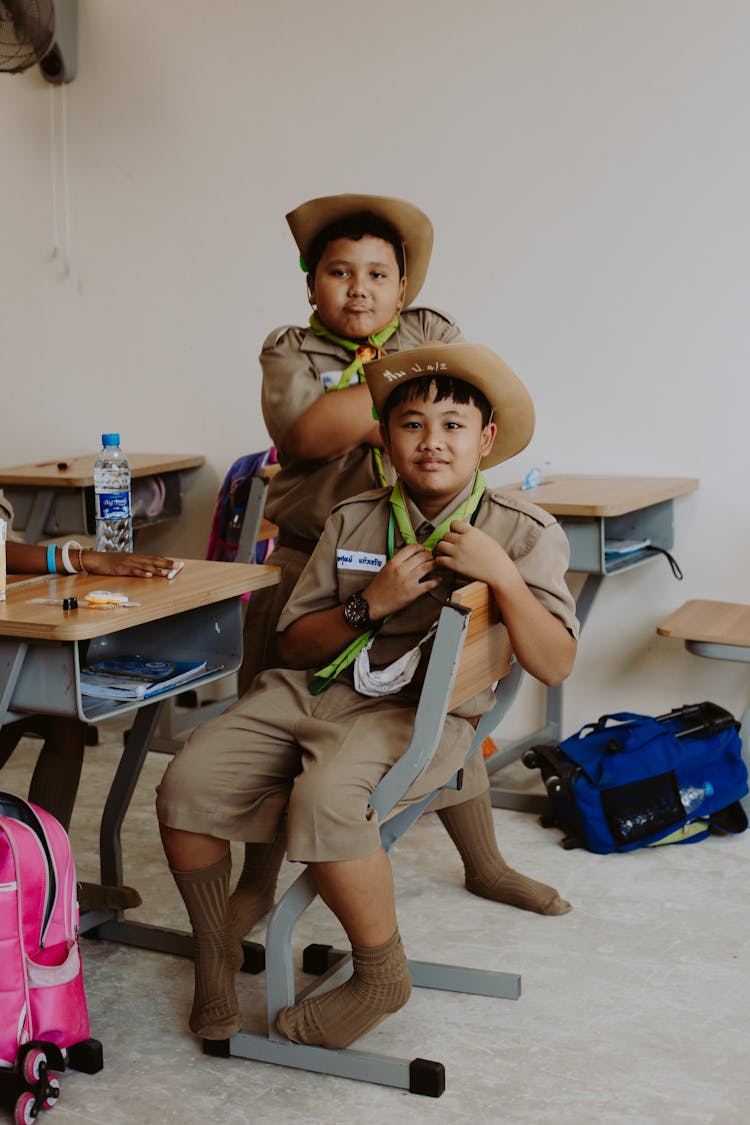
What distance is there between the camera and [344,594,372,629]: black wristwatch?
217 centimetres

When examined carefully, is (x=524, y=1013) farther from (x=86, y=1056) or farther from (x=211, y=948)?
(x=86, y=1056)

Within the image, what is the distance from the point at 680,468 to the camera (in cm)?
369

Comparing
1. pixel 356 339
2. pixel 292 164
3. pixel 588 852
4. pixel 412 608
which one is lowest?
pixel 588 852

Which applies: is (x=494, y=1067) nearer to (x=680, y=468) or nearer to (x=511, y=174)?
(x=680, y=468)

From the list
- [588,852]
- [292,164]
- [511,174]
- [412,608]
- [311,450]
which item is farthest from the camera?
[292,164]

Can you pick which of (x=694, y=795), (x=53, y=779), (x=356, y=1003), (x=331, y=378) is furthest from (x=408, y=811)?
(x=694, y=795)

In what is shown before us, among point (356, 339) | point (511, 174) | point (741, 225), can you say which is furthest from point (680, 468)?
point (356, 339)

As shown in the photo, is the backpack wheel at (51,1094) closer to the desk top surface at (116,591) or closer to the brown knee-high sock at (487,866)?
the desk top surface at (116,591)

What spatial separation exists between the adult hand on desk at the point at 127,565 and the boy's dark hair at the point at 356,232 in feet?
2.20

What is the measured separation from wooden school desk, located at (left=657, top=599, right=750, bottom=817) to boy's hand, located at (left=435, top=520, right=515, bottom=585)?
1.26 metres

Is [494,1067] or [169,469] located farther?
[169,469]

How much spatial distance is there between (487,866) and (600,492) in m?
1.11

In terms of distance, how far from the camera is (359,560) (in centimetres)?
227

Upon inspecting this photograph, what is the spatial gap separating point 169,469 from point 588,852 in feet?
6.10
